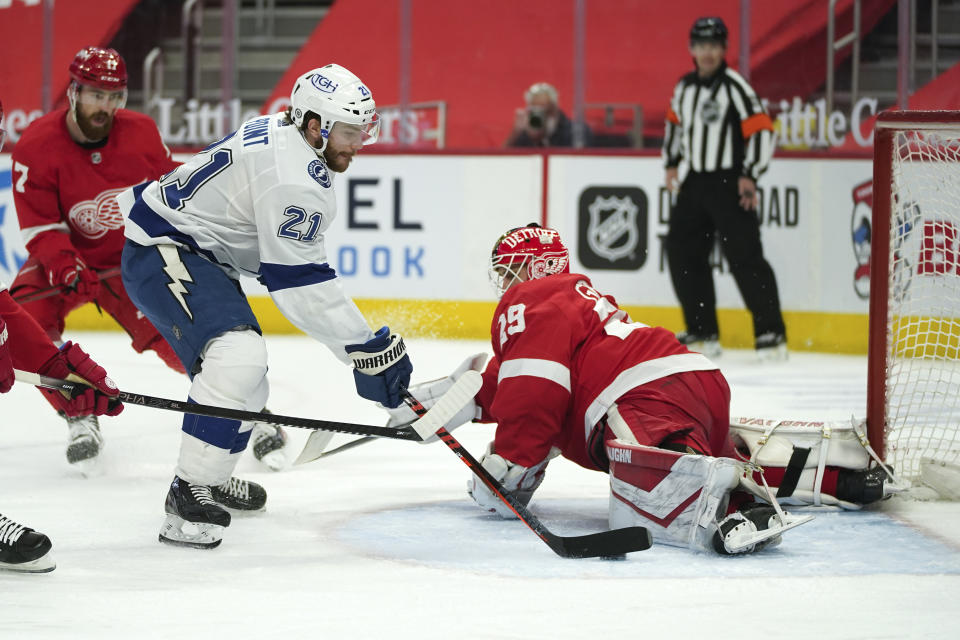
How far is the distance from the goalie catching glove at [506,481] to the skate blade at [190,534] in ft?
1.77

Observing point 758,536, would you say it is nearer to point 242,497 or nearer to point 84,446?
point 242,497

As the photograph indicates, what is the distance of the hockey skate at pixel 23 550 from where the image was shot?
216 cm

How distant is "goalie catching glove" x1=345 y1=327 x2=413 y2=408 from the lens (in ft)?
8.11

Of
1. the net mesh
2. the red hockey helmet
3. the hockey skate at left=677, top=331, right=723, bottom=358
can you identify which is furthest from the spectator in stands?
the red hockey helmet

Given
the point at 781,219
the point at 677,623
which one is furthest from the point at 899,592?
the point at 781,219

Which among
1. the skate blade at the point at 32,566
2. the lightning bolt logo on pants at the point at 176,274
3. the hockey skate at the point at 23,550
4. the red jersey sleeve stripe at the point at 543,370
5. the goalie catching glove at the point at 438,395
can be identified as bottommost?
the skate blade at the point at 32,566

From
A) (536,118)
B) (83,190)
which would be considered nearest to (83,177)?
(83,190)

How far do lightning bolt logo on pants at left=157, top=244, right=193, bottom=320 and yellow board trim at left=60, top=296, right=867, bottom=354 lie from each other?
3400 millimetres

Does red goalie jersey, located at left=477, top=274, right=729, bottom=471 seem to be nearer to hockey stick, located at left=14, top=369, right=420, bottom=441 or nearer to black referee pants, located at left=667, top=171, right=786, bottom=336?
hockey stick, located at left=14, top=369, right=420, bottom=441

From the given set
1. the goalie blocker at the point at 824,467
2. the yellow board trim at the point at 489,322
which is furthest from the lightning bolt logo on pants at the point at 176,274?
the yellow board trim at the point at 489,322

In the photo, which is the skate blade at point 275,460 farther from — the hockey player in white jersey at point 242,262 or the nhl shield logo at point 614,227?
the nhl shield logo at point 614,227

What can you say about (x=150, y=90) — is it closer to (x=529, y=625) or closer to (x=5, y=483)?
(x=5, y=483)

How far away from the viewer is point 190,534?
2393 millimetres

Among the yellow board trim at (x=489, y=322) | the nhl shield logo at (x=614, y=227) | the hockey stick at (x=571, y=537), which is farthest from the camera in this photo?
the nhl shield logo at (x=614, y=227)
